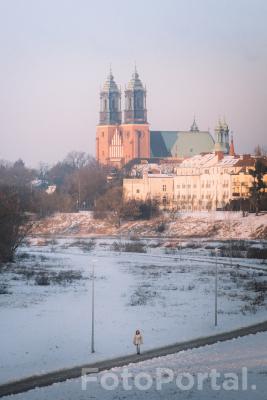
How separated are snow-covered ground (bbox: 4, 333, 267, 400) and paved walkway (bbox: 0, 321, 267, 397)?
1.60ft

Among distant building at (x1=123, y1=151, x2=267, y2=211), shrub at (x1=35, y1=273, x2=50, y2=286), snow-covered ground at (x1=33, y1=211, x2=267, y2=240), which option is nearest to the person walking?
shrub at (x1=35, y1=273, x2=50, y2=286)

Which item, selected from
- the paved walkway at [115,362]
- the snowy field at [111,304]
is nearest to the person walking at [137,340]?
the paved walkway at [115,362]

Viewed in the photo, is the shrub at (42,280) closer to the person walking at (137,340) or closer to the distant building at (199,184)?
the person walking at (137,340)

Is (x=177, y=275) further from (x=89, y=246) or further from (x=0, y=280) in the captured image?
(x=89, y=246)

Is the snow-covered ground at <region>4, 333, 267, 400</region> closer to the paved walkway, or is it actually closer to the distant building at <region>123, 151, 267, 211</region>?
the paved walkway

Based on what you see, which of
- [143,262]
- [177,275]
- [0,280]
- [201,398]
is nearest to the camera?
[201,398]

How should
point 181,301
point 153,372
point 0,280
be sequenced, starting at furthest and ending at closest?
point 0,280 < point 181,301 < point 153,372

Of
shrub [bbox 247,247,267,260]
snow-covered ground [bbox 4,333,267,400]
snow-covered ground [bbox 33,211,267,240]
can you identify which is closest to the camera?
snow-covered ground [bbox 4,333,267,400]

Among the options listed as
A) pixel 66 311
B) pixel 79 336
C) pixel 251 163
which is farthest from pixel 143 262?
pixel 251 163

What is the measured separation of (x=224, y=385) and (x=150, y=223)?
8774 centimetres

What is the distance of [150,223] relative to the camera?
383 feet

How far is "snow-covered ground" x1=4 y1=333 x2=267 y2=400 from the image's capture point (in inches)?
1107

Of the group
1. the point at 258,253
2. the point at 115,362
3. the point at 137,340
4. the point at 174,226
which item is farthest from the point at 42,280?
the point at 174,226

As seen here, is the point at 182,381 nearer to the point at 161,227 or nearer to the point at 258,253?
the point at 258,253
